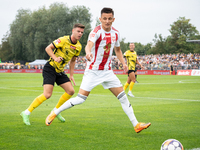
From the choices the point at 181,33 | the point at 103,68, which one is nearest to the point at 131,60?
the point at 103,68

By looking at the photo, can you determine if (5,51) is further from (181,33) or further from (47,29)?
(181,33)

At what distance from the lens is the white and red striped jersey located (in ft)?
19.5

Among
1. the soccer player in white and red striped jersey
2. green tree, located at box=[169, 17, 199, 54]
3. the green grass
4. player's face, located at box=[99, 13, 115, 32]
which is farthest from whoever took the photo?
green tree, located at box=[169, 17, 199, 54]

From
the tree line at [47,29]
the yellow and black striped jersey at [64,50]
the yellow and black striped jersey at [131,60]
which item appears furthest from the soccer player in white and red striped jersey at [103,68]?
the tree line at [47,29]

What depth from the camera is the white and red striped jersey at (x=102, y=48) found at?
19.5 ft

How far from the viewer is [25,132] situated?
6.05 m

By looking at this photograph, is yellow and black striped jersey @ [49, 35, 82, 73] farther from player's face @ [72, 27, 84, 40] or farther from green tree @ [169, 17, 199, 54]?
green tree @ [169, 17, 199, 54]

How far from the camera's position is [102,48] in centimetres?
599

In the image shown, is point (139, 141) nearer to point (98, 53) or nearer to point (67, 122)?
point (98, 53)

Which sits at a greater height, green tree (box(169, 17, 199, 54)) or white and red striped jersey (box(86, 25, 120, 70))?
green tree (box(169, 17, 199, 54))

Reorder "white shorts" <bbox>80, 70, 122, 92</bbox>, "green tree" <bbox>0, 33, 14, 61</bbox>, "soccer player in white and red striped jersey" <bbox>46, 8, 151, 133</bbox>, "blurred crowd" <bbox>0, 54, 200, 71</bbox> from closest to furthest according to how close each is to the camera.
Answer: "soccer player in white and red striped jersey" <bbox>46, 8, 151, 133</bbox> → "white shorts" <bbox>80, 70, 122, 92</bbox> → "blurred crowd" <bbox>0, 54, 200, 71</bbox> → "green tree" <bbox>0, 33, 14, 61</bbox>

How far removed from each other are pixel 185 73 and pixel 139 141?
41358 millimetres

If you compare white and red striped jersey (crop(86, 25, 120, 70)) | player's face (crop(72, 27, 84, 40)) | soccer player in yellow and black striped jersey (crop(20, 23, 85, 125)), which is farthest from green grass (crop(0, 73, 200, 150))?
player's face (crop(72, 27, 84, 40))

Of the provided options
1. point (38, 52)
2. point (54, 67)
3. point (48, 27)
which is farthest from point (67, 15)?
point (54, 67)
